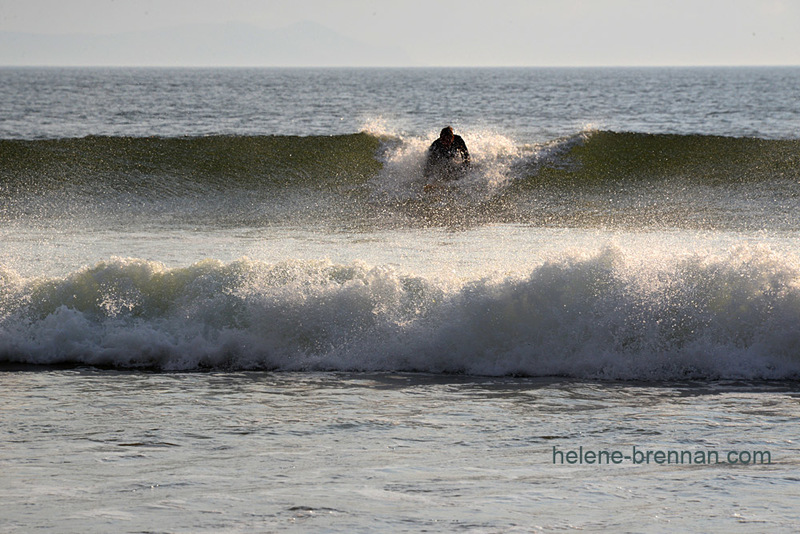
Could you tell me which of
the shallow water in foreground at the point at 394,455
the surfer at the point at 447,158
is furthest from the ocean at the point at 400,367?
the surfer at the point at 447,158

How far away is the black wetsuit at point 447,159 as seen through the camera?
1733cm

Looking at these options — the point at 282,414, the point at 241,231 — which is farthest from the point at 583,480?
the point at 241,231

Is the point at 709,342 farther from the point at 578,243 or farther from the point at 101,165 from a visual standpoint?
the point at 101,165

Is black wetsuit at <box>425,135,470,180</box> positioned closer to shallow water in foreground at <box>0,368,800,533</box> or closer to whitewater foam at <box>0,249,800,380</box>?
whitewater foam at <box>0,249,800,380</box>

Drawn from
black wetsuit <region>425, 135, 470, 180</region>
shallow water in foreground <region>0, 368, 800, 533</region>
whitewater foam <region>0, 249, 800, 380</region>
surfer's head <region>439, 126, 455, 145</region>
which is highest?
surfer's head <region>439, 126, 455, 145</region>

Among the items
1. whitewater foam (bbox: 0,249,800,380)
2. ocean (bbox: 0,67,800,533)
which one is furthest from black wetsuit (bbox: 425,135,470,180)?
whitewater foam (bbox: 0,249,800,380)

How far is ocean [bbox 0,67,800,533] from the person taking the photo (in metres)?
4.11

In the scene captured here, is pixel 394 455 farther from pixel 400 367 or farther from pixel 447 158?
pixel 447 158

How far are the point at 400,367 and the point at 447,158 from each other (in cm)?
1079

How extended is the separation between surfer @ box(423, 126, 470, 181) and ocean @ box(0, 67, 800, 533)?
1.27 m

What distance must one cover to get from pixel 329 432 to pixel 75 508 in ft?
5.25

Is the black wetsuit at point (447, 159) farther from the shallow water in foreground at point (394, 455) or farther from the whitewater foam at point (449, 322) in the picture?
the shallow water in foreground at point (394, 455)

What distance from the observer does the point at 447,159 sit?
57.3 ft

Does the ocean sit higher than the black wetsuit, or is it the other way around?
the black wetsuit
